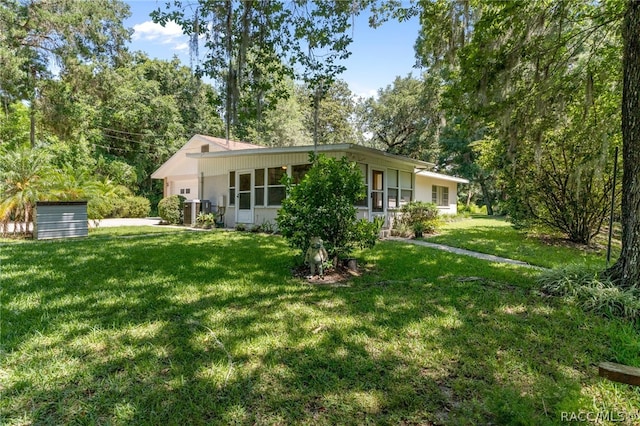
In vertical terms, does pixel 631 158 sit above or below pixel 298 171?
below

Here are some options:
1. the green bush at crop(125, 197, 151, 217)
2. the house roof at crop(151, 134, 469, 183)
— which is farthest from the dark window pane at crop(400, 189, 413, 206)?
the green bush at crop(125, 197, 151, 217)

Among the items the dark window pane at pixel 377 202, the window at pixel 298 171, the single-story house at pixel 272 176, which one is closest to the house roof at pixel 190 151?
the single-story house at pixel 272 176

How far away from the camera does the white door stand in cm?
1159

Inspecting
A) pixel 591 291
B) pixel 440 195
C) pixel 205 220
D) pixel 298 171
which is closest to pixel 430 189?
pixel 440 195

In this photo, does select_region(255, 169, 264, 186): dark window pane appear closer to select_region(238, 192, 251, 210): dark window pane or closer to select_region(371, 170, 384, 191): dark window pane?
select_region(238, 192, 251, 210): dark window pane

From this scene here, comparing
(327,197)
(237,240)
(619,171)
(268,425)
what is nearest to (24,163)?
(237,240)

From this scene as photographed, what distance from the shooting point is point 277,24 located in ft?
19.5

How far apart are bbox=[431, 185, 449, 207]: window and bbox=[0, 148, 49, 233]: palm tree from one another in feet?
57.0

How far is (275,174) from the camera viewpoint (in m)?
11.0

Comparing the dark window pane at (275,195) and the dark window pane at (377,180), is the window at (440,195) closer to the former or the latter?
the dark window pane at (377,180)

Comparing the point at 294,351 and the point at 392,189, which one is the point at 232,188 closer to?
the point at 392,189

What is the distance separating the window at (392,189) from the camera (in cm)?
1154

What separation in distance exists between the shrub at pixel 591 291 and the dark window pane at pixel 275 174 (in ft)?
26.6

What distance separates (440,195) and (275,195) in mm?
12593
